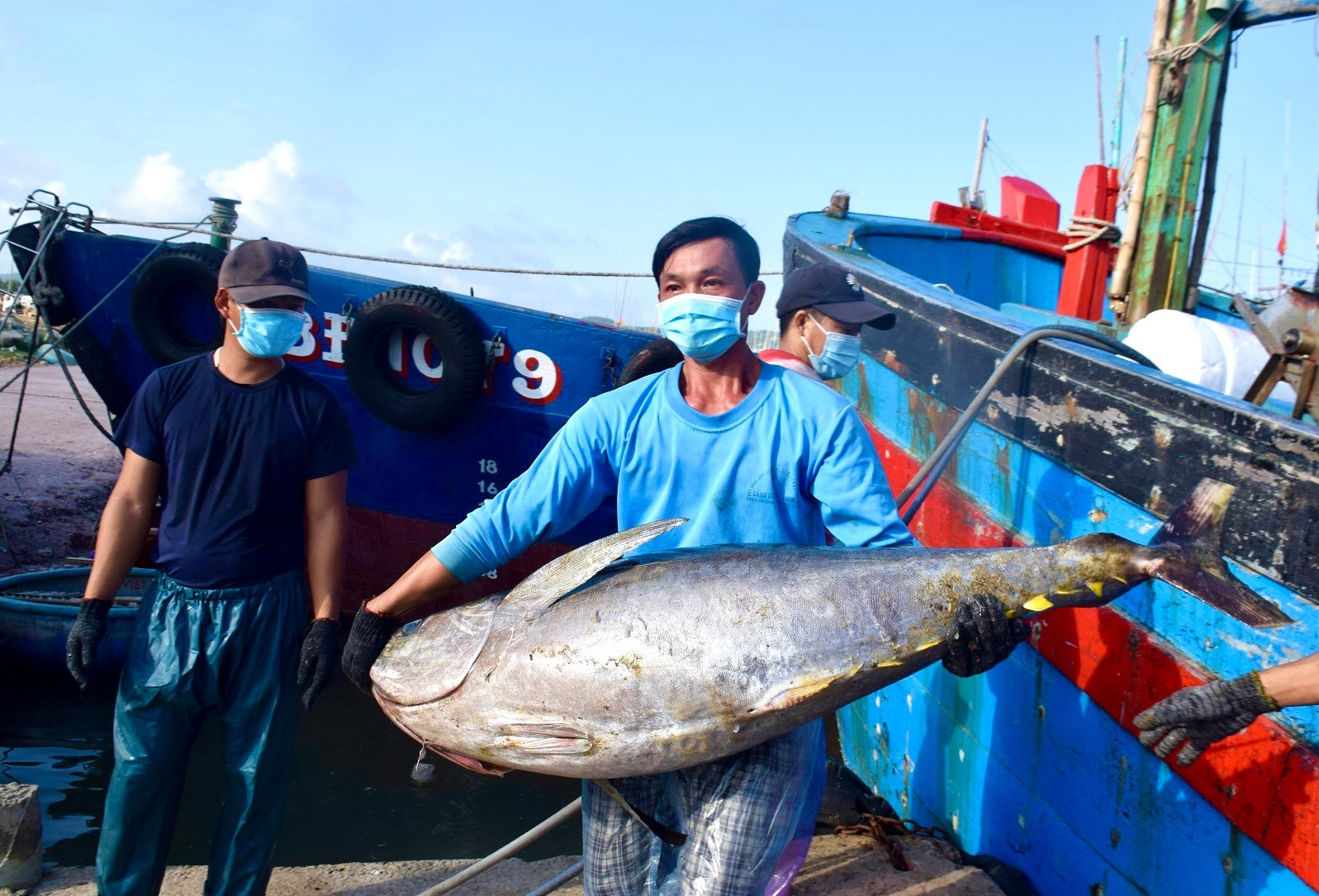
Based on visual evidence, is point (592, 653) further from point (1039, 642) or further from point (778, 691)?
point (1039, 642)

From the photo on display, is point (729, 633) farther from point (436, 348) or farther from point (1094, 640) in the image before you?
point (436, 348)

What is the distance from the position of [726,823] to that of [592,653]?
1.68 feet

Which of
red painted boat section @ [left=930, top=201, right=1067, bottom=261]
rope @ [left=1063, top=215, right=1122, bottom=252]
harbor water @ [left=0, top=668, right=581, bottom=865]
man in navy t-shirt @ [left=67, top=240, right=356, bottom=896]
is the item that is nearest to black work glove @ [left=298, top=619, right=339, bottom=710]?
man in navy t-shirt @ [left=67, top=240, right=356, bottom=896]

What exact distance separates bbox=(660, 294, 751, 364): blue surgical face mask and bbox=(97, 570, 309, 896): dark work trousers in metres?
1.68

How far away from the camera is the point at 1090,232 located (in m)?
5.86

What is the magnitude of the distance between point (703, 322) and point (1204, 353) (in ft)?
7.12

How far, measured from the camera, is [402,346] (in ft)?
20.1

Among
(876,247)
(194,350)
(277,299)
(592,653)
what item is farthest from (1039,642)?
(194,350)

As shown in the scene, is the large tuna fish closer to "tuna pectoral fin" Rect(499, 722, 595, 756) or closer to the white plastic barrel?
"tuna pectoral fin" Rect(499, 722, 595, 756)

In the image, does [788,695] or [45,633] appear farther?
[45,633]

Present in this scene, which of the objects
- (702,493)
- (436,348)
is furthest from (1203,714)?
(436,348)

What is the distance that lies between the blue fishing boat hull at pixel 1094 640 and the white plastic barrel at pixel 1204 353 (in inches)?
24.9

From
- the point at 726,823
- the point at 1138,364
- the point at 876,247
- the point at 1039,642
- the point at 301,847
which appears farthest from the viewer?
the point at 876,247

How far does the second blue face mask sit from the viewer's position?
89.4 inches
